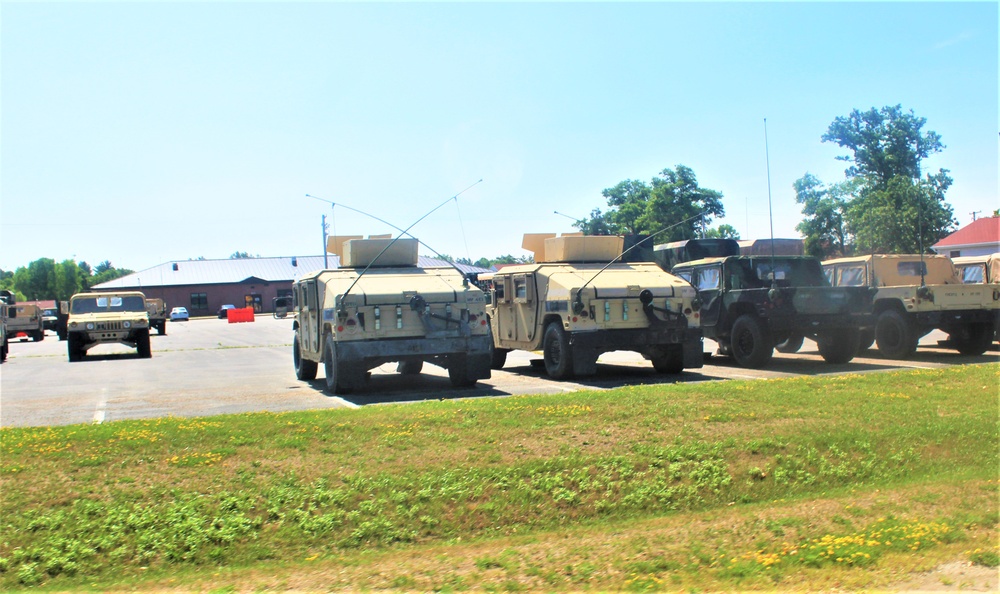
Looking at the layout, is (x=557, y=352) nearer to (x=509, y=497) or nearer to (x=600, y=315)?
(x=600, y=315)

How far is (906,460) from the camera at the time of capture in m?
8.53

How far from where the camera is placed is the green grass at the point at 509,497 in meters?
6.07

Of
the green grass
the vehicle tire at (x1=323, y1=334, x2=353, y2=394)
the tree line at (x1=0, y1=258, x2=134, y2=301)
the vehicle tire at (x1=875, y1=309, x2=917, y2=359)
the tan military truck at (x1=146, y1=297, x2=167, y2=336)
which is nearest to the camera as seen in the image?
the green grass

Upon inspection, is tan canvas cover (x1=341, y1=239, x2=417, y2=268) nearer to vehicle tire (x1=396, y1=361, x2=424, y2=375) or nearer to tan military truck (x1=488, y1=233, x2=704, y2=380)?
tan military truck (x1=488, y1=233, x2=704, y2=380)

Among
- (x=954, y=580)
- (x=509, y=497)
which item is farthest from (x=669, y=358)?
(x=954, y=580)

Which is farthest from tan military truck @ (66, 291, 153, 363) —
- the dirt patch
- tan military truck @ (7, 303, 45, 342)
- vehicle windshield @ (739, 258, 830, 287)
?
the dirt patch

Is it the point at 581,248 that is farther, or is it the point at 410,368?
the point at 410,368

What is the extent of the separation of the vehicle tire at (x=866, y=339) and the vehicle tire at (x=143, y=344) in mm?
17678

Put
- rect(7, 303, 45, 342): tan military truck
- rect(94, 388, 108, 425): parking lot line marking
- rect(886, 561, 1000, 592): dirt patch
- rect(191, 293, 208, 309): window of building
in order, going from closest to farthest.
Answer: rect(886, 561, 1000, 592): dirt patch
rect(94, 388, 108, 425): parking lot line marking
rect(7, 303, 45, 342): tan military truck
rect(191, 293, 208, 309): window of building

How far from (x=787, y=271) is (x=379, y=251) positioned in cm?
767

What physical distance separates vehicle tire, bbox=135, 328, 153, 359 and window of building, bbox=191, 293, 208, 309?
67.3m

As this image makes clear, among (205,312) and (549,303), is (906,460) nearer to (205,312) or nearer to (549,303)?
(549,303)

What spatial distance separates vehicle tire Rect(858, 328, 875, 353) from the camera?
1827cm

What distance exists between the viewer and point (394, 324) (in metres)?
13.8
